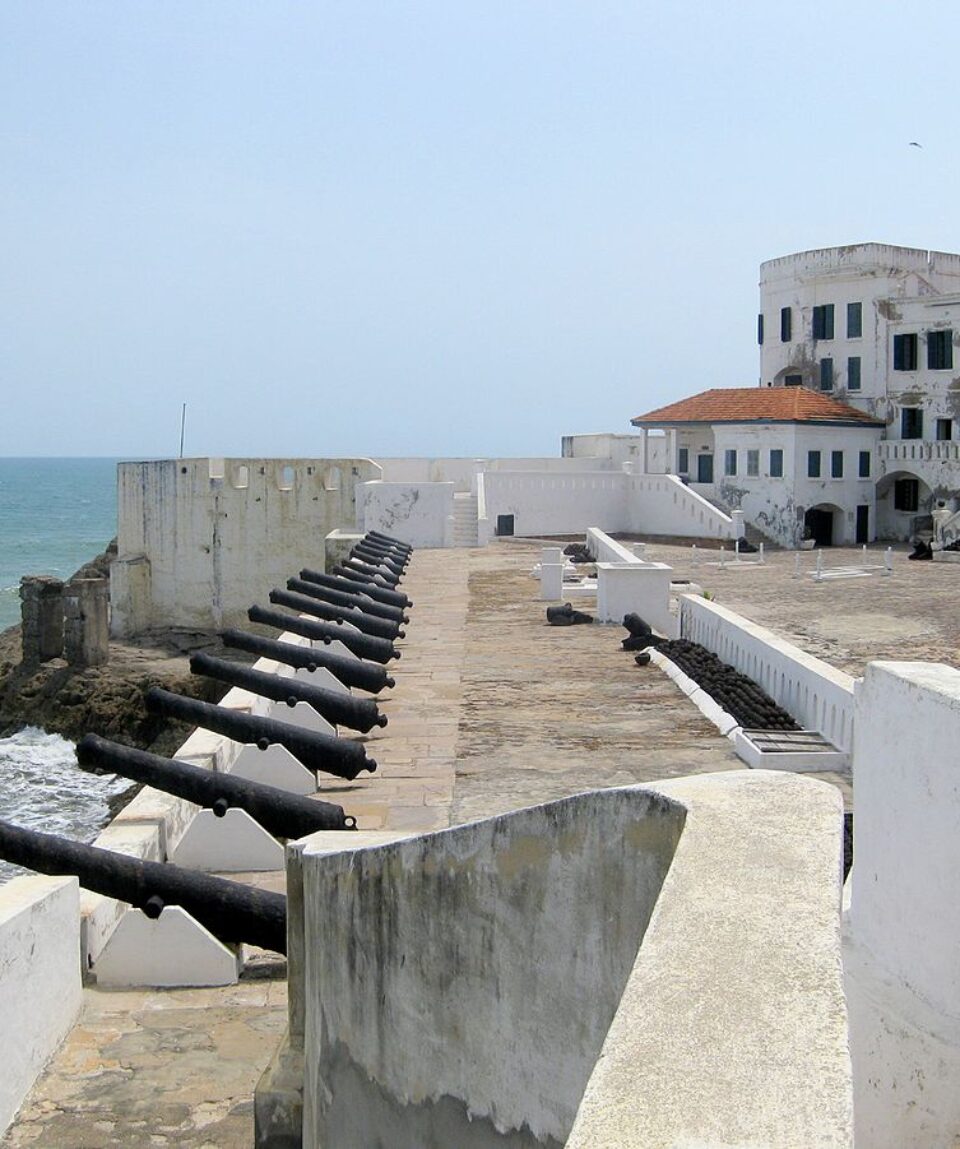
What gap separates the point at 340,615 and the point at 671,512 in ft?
70.0

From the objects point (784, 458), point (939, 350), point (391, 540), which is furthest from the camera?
point (939, 350)

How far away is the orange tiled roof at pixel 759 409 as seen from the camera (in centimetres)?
3709

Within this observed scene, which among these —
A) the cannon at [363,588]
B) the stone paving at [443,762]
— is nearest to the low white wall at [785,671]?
the stone paving at [443,762]

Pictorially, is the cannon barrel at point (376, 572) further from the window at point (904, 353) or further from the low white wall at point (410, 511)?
the window at point (904, 353)

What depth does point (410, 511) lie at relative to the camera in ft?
105

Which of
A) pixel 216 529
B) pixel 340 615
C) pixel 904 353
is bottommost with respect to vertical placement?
pixel 340 615

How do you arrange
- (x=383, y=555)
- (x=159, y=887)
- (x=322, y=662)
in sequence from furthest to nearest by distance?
1. (x=383, y=555)
2. (x=322, y=662)
3. (x=159, y=887)

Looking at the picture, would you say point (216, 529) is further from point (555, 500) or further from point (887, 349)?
point (887, 349)

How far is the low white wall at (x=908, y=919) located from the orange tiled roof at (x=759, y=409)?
3235 cm

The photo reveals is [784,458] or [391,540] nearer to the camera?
[391,540]

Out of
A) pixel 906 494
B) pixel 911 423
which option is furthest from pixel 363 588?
pixel 911 423

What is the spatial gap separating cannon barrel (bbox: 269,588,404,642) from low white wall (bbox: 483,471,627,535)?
17446mm

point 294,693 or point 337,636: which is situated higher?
point 337,636

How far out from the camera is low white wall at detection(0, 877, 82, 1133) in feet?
19.9
